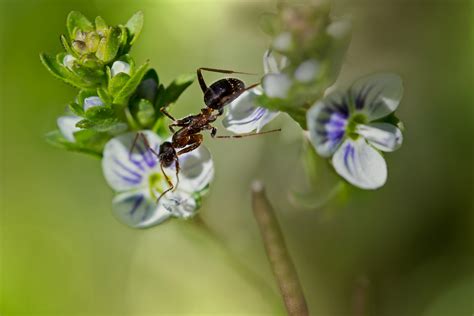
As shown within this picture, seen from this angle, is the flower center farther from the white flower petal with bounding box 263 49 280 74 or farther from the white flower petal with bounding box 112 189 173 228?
the white flower petal with bounding box 112 189 173 228

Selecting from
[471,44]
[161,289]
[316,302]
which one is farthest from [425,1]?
[161,289]

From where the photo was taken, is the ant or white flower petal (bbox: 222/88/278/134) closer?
white flower petal (bbox: 222/88/278/134)

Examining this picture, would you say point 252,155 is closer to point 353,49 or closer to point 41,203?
point 353,49

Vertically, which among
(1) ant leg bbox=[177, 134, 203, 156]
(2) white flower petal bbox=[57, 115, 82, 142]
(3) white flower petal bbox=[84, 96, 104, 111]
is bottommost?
(1) ant leg bbox=[177, 134, 203, 156]

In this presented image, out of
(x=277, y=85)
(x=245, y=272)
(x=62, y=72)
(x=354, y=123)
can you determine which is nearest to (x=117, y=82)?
(x=62, y=72)

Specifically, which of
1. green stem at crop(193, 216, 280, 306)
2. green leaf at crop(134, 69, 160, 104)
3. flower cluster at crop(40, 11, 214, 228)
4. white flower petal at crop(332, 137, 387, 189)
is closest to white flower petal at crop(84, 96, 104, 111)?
flower cluster at crop(40, 11, 214, 228)
